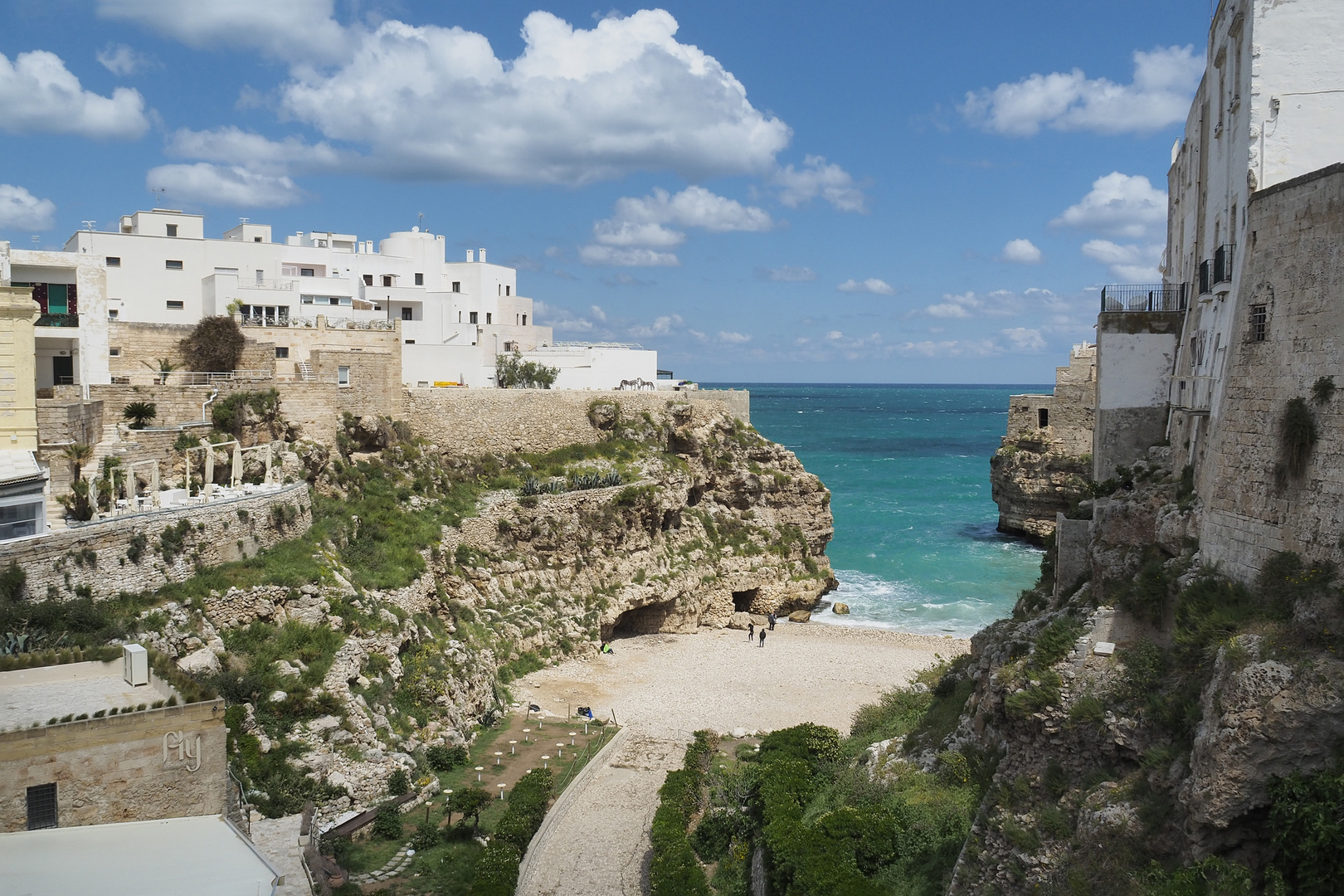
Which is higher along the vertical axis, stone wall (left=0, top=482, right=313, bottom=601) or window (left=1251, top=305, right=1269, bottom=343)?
window (left=1251, top=305, right=1269, bottom=343)

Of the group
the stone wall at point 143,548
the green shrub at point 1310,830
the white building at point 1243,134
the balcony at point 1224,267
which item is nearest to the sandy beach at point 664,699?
the stone wall at point 143,548

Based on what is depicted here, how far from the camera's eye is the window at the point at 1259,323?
1473 centimetres

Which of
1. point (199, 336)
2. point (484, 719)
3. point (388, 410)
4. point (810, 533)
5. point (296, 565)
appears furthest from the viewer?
point (810, 533)

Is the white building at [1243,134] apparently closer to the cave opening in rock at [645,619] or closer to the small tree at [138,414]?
the cave opening in rock at [645,619]

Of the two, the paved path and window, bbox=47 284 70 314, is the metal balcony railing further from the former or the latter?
window, bbox=47 284 70 314

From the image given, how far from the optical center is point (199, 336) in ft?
113

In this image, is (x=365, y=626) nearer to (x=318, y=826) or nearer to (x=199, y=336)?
(x=318, y=826)

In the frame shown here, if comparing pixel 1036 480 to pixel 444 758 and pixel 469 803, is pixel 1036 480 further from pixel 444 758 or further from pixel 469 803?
pixel 469 803

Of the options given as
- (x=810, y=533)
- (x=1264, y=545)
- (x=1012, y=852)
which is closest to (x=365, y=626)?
(x=1012, y=852)

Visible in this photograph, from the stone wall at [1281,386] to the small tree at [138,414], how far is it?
27.0 metres

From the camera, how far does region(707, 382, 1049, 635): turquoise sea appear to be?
45031mm

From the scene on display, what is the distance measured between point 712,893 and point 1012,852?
7.01 meters

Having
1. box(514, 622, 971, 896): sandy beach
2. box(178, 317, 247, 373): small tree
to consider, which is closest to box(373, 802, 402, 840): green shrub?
box(514, 622, 971, 896): sandy beach

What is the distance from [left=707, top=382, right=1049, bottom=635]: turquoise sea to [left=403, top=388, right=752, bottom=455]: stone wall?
11681 millimetres
